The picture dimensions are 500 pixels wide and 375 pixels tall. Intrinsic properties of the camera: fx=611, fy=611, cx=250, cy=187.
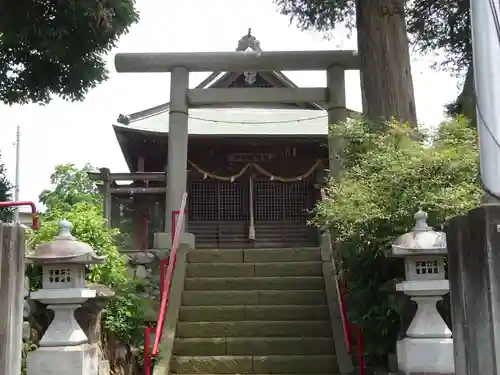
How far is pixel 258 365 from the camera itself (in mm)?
7160

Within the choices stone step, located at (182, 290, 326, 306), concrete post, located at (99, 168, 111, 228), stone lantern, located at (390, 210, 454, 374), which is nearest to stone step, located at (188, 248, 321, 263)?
stone step, located at (182, 290, 326, 306)

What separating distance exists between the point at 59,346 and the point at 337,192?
11.2 ft

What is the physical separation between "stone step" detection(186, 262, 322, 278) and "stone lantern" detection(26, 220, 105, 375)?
3510mm

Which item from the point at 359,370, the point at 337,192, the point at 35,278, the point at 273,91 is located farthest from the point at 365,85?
the point at 35,278

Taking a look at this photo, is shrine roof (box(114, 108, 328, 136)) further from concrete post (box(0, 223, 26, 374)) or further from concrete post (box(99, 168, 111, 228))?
concrete post (box(0, 223, 26, 374))

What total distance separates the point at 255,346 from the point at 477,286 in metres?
4.33

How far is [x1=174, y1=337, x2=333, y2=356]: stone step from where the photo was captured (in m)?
7.44

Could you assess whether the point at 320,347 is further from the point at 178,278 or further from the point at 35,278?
the point at 35,278

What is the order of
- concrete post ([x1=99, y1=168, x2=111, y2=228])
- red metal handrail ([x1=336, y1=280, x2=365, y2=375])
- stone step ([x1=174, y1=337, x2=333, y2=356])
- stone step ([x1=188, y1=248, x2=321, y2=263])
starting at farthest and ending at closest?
concrete post ([x1=99, y1=168, x2=111, y2=228])
stone step ([x1=188, y1=248, x2=321, y2=263])
stone step ([x1=174, y1=337, x2=333, y2=356])
red metal handrail ([x1=336, y1=280, x2=365, y2=375])

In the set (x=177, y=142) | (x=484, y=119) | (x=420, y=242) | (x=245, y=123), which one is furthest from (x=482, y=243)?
(x=245, y=123)

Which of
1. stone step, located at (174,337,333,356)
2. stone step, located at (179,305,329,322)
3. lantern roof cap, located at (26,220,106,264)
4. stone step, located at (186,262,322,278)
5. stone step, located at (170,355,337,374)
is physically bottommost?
stone step, located at (170,355,337,374)

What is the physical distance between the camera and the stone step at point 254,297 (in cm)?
842

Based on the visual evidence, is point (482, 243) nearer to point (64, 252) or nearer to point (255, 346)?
point (64, 252)

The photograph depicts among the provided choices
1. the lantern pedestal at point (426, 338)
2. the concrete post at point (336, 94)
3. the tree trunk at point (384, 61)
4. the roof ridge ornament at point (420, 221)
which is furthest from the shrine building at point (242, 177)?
the lantern pedestal at point (426, 338)
